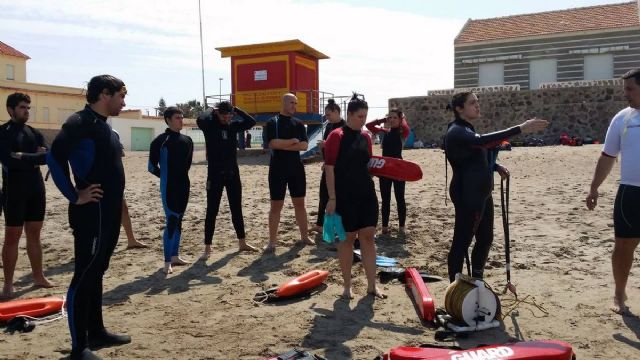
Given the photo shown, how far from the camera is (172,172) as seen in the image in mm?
5891

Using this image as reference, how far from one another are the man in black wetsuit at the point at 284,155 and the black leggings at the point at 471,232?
2714 mm

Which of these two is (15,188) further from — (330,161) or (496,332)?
(496,332)

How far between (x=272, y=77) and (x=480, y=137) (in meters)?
17.1

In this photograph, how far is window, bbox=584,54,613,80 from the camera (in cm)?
2601

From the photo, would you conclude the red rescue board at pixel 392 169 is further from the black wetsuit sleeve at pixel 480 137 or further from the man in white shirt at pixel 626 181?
the man in white shirt at pixel 626 181

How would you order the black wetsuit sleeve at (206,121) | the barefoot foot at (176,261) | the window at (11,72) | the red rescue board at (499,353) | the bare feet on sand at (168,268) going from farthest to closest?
the window at (11,72), the black wetsuit sleeve at (206,121), the barefoot foot at (176,261), the bare feet on sand at (168,268), the red rescue board at (499,353)

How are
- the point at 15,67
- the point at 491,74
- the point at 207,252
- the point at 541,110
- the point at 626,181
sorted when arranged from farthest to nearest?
1. the point at 15,67
2. the point at 491,74
3. the point at 541,110
4. the point at 207,252
5. the point at 626,181

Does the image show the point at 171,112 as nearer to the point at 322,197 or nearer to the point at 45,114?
the point at 322,197

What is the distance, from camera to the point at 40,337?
3.99 meters

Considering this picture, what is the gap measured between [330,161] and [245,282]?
178cm

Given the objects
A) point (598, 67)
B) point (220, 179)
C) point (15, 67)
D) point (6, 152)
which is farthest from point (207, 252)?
point (15, 67)

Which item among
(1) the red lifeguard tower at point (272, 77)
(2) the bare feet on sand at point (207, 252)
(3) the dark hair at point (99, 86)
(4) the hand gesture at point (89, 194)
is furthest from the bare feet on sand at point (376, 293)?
(1) the red lifeguard tower at point (272, 77)

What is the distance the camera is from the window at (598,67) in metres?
26.0

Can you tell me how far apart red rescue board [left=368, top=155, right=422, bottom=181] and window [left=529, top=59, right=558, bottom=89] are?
81.9 ft
